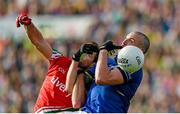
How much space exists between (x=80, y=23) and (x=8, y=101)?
3.72m

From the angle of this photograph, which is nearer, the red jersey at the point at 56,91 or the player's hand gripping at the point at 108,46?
the player's hand gripping at the point at 108,46

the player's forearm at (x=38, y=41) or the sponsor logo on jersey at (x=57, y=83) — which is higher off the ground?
the player's forearm at (x=38, y=41)

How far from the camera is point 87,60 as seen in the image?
1023 cm

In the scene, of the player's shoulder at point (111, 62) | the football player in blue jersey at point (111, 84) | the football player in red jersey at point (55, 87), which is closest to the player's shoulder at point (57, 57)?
the football player in red jersey at point (55, 87)

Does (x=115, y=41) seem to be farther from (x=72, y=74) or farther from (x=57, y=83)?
(x=72, y=74)

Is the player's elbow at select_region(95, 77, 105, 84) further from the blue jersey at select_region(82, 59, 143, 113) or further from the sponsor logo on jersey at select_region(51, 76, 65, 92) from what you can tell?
the sponsor logo on jersey at select_region(51, 76, 65, 92)

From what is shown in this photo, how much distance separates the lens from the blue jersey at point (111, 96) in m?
9.91

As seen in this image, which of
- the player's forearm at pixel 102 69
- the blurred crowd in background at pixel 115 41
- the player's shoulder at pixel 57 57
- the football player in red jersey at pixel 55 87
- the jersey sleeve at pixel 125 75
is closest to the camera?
the player's forearm at pixel 102 69

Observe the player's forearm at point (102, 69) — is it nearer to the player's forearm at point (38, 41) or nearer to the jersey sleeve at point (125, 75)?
the jersey sleeve at point (125, 75)

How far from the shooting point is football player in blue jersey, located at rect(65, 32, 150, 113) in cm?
966

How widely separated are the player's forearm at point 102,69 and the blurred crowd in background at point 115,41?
975 centimetres

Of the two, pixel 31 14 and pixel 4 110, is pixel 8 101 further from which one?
pixel 31 14

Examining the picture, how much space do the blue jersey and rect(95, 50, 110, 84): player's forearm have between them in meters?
0.22

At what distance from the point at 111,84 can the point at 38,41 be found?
4.93 feet
